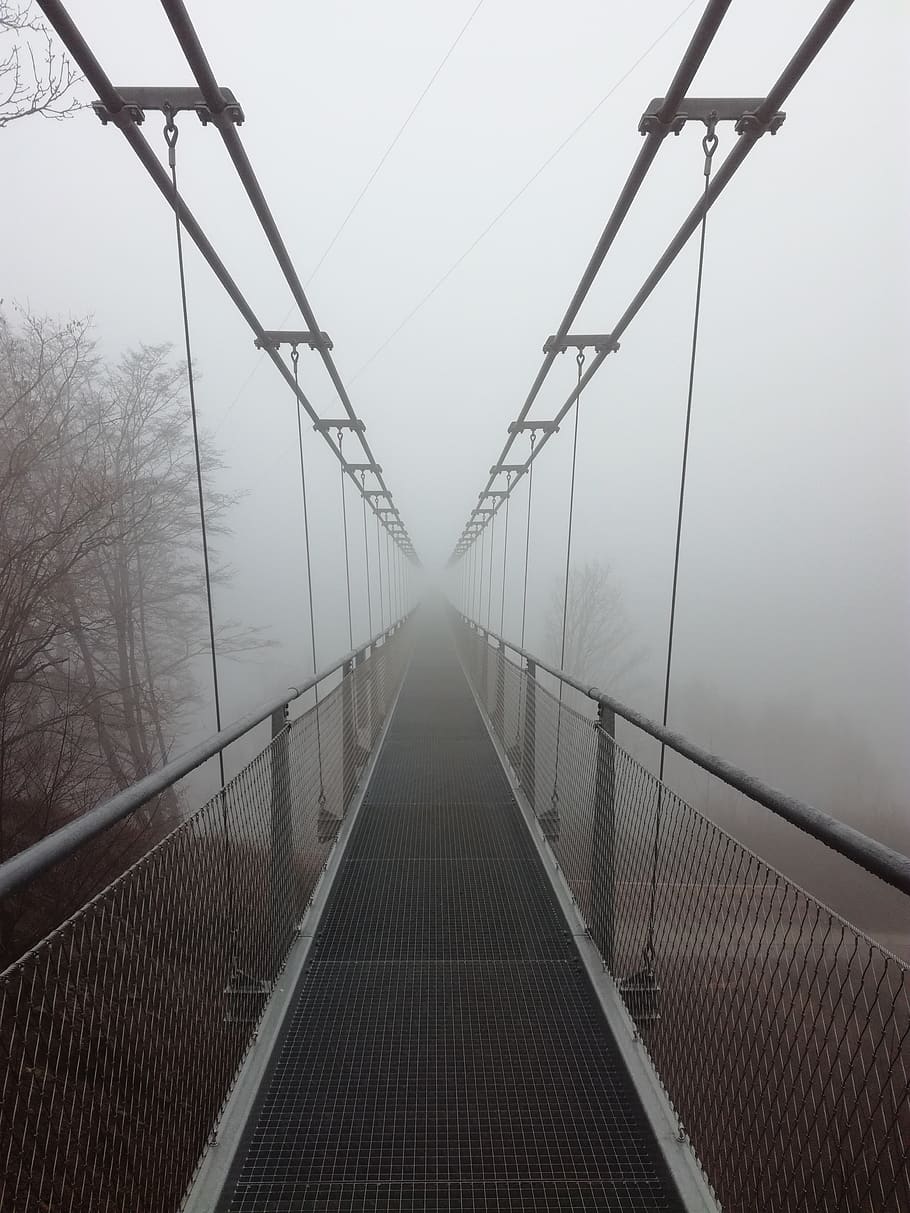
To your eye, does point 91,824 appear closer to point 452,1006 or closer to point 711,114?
point 452,1006

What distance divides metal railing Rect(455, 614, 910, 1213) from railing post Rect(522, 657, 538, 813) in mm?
770

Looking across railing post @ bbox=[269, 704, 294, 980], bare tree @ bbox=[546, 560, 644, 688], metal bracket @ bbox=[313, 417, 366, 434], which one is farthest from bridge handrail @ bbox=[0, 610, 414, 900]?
bare tree @ bbox=[546, 560, 644, 688]

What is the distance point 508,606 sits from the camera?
5709cm

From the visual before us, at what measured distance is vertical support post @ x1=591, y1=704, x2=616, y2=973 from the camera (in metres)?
2.38

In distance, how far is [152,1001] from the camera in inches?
56.0

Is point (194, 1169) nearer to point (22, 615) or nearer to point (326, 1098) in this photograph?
point (326, 1098)

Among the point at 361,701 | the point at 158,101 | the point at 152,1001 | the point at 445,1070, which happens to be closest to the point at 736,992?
the point at 445,1070

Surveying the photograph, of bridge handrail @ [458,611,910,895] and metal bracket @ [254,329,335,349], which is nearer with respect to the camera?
bridge handrail @ [458,611,910,895]

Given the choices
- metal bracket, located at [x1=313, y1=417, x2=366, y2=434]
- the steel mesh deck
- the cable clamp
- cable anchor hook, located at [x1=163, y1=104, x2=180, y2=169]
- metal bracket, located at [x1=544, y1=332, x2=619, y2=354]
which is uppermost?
the cable clamp

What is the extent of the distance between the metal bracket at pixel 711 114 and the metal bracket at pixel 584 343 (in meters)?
2.46

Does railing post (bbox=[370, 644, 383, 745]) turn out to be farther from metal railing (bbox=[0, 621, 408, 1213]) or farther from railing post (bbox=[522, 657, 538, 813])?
metal railing (bbox=[0, 621, 408, 1213])

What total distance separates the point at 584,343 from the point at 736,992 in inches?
183

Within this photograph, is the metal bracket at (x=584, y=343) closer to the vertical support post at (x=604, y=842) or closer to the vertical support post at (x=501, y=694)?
the vertical support post at (x=501, y=694)

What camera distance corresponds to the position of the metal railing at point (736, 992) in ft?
3.58
